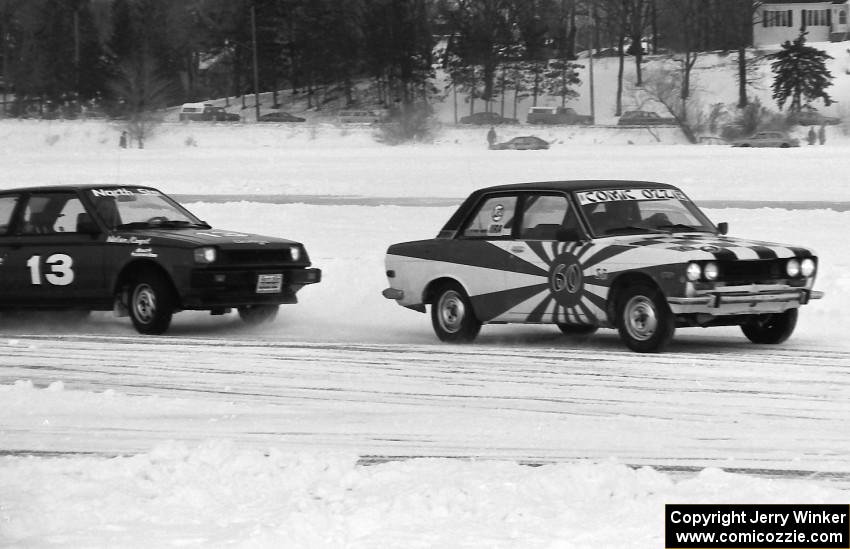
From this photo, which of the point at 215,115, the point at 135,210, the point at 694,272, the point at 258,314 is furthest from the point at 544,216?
the point at 215,115

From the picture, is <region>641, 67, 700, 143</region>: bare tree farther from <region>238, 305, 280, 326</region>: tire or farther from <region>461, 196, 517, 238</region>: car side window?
<region>461, 196, 517, 238</region>: car side window

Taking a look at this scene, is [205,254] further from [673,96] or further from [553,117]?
[673,96]

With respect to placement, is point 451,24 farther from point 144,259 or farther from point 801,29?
point 144,259

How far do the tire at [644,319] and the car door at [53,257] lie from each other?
5.16 m

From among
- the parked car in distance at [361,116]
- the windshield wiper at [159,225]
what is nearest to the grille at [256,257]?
the windshield wiper at [159,225]

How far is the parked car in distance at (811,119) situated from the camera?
7456cm

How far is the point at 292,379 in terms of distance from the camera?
35.8 ft

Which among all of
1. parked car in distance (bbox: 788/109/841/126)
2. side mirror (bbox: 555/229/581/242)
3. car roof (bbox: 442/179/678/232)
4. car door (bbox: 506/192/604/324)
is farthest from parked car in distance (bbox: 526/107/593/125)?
side mirror (bbox: 555/229/581/242)

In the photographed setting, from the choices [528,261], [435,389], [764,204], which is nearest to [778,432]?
[435,389]

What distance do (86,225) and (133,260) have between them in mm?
767

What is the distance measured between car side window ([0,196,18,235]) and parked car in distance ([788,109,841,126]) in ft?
203

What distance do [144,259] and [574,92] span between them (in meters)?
79.0

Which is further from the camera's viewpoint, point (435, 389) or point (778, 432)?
point (435, 389)

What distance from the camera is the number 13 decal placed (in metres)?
14.6
